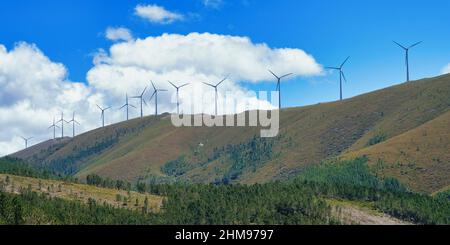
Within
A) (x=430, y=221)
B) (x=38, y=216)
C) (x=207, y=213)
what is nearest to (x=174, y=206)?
(x=207, y=213)

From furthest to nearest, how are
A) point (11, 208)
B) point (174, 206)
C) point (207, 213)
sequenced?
point (174, 206) < point (207, 213) < point (11, 208)

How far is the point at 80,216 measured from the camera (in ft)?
537

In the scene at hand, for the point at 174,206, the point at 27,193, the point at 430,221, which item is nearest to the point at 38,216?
the point at 27,193
